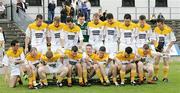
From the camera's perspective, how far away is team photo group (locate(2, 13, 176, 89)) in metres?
18.0

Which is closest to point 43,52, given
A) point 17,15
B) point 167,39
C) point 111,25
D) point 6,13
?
point 111,25

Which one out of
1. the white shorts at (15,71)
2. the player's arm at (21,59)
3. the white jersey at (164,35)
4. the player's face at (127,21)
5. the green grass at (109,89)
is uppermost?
the player's face at (127,21)

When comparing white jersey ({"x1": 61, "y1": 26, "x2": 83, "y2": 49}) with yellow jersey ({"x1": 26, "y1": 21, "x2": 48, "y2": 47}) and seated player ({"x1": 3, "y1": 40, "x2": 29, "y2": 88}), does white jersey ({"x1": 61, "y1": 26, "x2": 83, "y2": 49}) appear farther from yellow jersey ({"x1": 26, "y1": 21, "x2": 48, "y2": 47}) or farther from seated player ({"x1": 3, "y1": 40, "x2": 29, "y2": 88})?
seated player ({"x1": 3, "y1": 40, "x2": 29, "y2": 88})

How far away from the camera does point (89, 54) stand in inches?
720

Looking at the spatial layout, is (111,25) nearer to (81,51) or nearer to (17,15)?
(81,51)

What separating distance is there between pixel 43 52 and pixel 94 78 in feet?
6.58

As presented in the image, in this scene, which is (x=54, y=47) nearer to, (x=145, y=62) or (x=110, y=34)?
(x=110, y=34)

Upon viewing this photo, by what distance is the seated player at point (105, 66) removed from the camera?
18.1 meters

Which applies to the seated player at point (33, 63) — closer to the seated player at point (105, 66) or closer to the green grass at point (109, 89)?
the green grass at point (109, 89)

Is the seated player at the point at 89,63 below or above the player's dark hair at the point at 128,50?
below

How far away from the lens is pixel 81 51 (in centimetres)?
1842

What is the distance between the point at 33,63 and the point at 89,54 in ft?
5.94

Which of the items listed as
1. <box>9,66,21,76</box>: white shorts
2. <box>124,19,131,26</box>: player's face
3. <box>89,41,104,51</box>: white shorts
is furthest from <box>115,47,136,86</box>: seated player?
<box>9,66,21,76</box>: white shorts

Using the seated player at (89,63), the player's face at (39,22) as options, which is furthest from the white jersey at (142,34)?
the player's face at (39,22)
